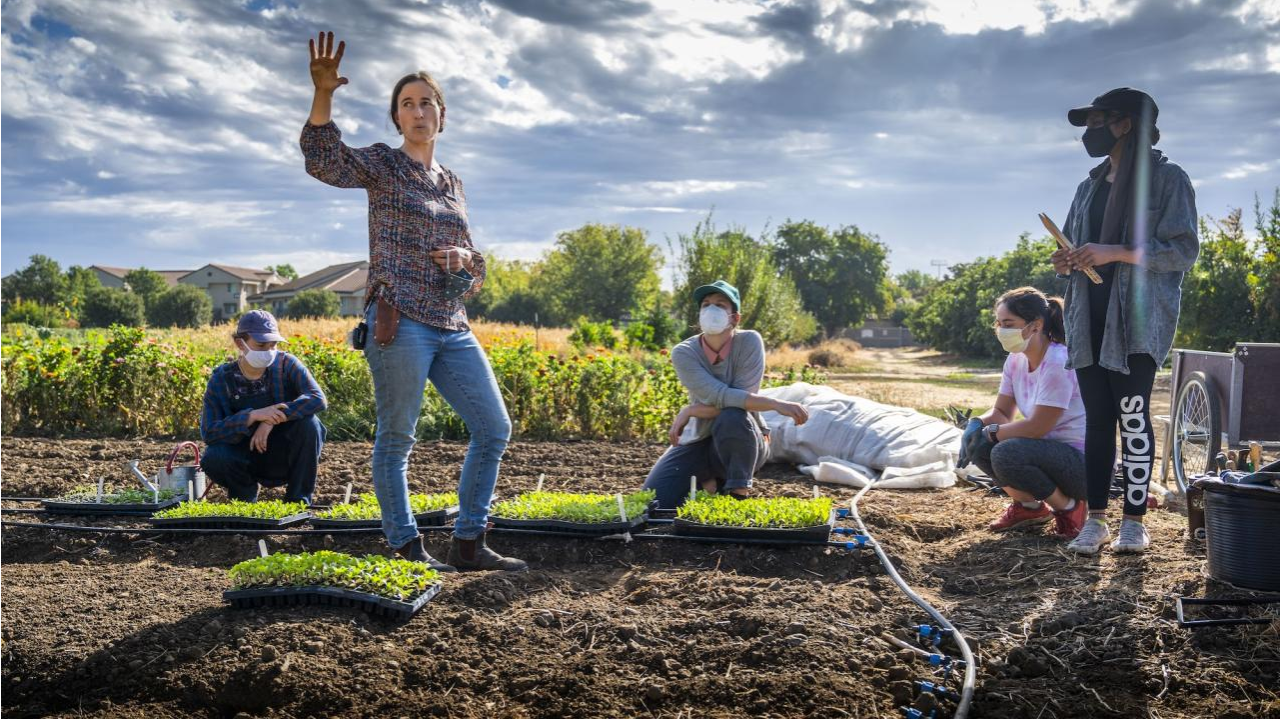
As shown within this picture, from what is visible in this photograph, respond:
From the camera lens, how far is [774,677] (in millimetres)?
2445

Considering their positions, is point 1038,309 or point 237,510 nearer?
point 1038,309

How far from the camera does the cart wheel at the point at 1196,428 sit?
199 inches

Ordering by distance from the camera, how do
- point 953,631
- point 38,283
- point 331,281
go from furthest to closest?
point 331,281 → point 38,283 → point 953,631

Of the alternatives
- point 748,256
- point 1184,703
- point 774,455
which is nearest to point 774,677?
point 1184,703

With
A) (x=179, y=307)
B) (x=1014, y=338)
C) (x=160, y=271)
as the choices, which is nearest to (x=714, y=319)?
(x=1014, y=338)

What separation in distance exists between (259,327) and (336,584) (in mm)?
2036

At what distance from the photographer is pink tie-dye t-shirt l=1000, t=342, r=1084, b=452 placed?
4.00m

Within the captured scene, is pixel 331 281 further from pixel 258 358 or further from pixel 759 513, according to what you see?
pixel 759 513

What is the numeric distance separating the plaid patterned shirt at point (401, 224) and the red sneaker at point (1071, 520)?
2743mm

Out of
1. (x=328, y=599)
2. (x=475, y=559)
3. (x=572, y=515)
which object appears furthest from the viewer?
(x=572, y=515)

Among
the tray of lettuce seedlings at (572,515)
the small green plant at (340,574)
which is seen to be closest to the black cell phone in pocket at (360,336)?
the small green plant at (340,574)

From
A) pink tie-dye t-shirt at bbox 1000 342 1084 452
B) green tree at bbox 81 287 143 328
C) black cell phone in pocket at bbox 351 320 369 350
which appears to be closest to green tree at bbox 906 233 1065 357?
pink tie-dye t-shirt at bbox 1000 342 1084 452

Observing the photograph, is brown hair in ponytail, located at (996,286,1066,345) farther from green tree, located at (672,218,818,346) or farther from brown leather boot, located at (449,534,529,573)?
green tree, located at (672,218,818,346)

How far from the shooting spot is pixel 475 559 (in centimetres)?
342
